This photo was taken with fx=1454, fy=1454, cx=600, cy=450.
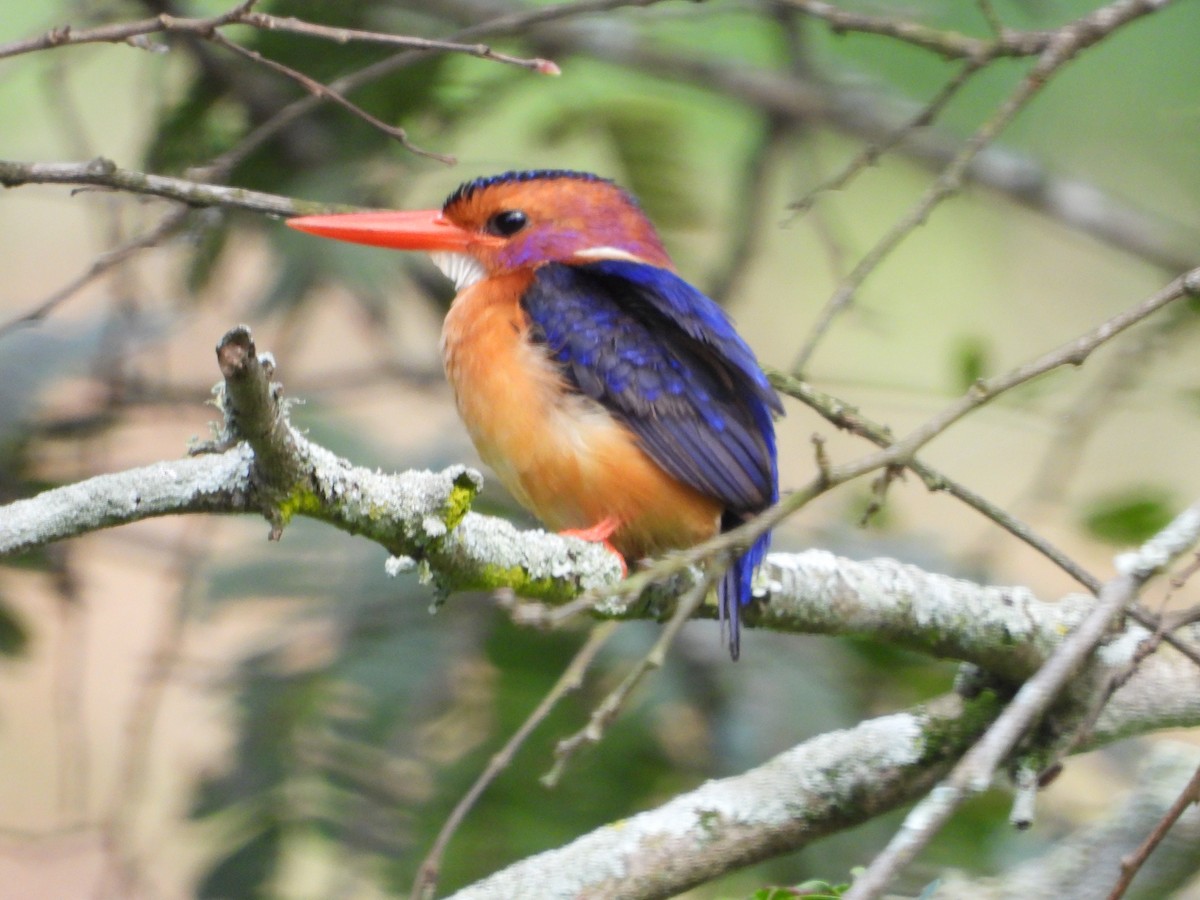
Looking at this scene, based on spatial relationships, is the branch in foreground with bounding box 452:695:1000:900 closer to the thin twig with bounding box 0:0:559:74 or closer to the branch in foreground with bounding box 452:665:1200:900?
the branch in foreground with bounding box 452:665:1200:900

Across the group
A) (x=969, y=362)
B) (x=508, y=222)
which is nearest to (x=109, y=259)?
(x=508, y=222)

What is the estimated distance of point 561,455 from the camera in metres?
2.55

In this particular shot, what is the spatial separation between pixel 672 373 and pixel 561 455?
9.9 inches

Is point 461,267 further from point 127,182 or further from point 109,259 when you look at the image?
point 127,182

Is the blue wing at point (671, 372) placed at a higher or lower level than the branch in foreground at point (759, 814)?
higher

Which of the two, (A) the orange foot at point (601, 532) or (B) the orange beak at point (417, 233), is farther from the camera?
(B) the orange beak at point (417, 233)

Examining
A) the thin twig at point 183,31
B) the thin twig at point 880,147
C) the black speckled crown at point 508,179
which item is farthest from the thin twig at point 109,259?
the thin twig at point 880,147

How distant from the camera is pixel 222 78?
3.36 metres

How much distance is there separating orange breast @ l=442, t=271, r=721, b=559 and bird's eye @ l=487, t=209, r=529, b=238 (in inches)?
15.3

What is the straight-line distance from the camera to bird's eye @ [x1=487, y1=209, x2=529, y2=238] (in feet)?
9.93

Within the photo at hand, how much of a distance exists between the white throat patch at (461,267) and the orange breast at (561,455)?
373 mm

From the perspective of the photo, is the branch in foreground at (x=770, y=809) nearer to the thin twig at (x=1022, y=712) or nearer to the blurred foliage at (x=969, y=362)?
the thin twig at (x=1022, y=712)

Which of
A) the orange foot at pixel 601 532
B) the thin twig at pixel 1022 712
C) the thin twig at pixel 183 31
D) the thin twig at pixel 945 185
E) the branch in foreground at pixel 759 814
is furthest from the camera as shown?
the orange foot at pixel 601 532

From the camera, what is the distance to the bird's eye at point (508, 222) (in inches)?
119
